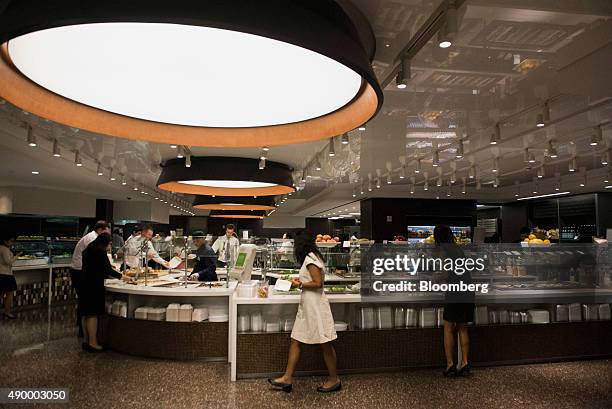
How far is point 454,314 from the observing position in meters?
4.61

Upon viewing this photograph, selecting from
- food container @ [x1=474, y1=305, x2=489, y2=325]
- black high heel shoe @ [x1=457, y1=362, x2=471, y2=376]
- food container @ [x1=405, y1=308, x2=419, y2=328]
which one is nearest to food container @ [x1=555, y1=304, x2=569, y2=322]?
food container @ [x1=474, y1=305, x2=489, y2=325]

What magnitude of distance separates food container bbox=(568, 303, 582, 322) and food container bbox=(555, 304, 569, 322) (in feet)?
0.12

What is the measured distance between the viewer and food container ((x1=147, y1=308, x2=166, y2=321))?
533cm

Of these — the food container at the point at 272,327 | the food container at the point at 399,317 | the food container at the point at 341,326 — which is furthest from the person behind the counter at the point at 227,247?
the food container at the point at 399,317

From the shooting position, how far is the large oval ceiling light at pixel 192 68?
66.2 inches

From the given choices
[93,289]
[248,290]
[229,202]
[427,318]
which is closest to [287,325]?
[248,290]

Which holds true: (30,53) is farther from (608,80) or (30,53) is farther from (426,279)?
(608,80)

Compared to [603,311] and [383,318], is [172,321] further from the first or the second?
[603,311]

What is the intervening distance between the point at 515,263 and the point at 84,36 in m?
5.57

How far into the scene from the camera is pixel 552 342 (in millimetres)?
5250

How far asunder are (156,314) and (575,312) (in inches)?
206

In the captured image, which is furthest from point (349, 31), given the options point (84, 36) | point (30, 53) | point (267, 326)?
point (267, 326)

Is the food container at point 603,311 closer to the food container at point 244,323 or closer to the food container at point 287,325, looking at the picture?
the food container at point 287,325

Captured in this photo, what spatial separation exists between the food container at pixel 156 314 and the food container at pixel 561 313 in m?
4.89
